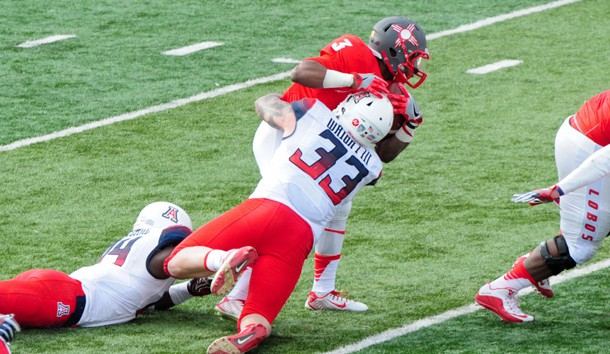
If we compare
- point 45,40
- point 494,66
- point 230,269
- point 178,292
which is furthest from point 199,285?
point 45,40

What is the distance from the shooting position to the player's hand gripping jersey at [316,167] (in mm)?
5582

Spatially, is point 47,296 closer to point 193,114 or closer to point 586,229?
point 586,229

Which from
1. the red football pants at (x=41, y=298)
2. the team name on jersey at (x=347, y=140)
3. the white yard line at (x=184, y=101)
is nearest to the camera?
the red football pants at (x=41, y=298)

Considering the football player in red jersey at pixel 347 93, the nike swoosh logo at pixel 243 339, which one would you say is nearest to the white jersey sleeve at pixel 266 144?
the football player in red jersey at pixel 347 93

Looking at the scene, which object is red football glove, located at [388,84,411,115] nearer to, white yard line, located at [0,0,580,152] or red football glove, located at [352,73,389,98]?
red football glove, located at [352,73,389,98]

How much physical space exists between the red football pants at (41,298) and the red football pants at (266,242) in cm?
51

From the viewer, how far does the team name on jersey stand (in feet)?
18.5

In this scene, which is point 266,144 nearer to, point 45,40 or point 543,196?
point 543,196

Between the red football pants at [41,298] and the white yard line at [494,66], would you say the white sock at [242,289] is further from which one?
the white yard line at [494,66]

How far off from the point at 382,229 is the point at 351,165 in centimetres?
183

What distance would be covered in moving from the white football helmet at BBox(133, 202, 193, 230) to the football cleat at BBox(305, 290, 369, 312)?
677mm

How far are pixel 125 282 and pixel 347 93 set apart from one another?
1.29 metres

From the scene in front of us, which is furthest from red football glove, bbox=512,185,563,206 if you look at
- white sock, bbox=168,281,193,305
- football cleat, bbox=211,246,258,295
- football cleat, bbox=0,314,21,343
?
football cleat, bbox=0,314,21,343

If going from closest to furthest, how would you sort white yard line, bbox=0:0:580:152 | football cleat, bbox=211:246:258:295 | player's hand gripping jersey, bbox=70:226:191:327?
football cleat, bbox=211:246:258:295
player's hand gripping jersey, bbox=70:226:191:327
white yard line, bbox=0:0:580:152
